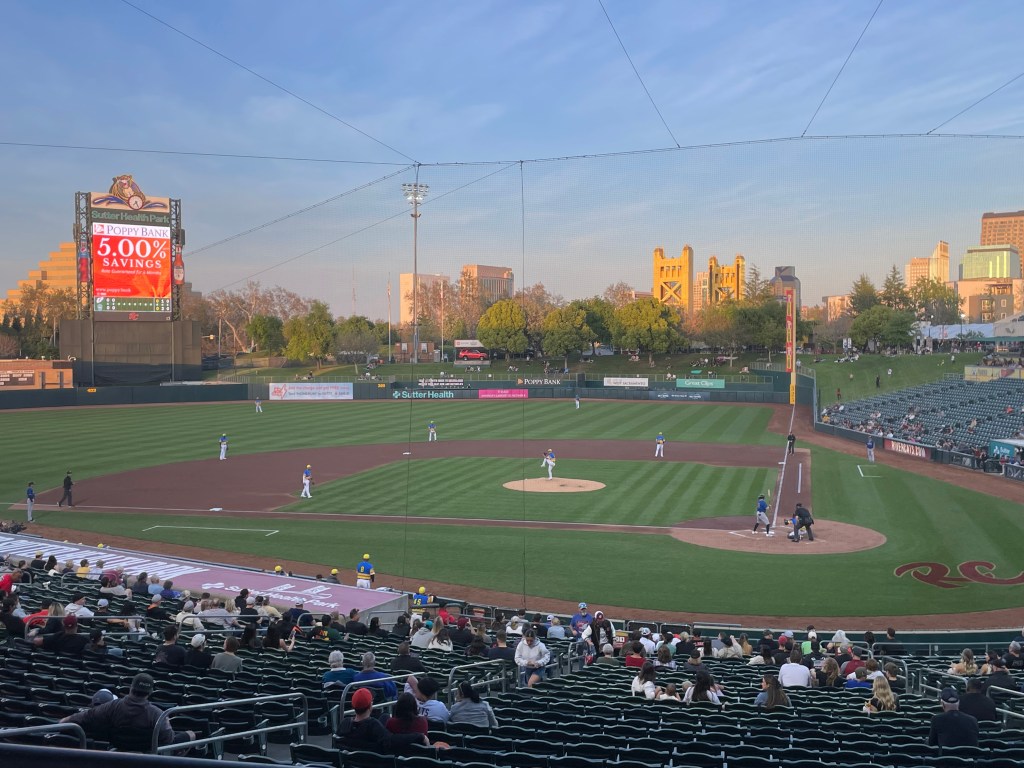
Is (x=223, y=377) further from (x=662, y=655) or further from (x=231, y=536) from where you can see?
(x=662, y=655)

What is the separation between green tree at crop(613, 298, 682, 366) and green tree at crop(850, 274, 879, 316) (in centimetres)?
2707

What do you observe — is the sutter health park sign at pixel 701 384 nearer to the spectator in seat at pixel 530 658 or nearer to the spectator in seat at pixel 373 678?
the spectator in seat at pixel 530 658

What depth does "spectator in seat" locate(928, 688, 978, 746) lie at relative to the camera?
21.9ft

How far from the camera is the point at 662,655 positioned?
1089cm

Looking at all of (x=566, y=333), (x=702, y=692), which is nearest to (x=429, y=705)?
(x=702, y=692)

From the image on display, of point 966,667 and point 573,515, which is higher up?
point 966,667

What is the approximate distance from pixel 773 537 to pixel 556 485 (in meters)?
10.6

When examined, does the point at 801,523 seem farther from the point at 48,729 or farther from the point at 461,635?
the point at 48,729

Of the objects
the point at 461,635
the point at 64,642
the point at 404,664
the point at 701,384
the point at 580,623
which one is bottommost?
the point at 580,623

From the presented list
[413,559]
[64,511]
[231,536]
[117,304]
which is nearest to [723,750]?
[413,559]

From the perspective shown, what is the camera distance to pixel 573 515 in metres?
28.4

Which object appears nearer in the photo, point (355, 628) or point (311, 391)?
point (355, 628)

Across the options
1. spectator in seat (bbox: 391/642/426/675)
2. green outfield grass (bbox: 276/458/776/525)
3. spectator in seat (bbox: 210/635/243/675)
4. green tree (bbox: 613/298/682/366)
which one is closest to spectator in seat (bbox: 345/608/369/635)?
spectator in seat (bbox: 210/635/243/675)

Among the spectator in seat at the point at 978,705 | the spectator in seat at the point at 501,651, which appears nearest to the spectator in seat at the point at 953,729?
the spectator in seat at the point at 978,705
